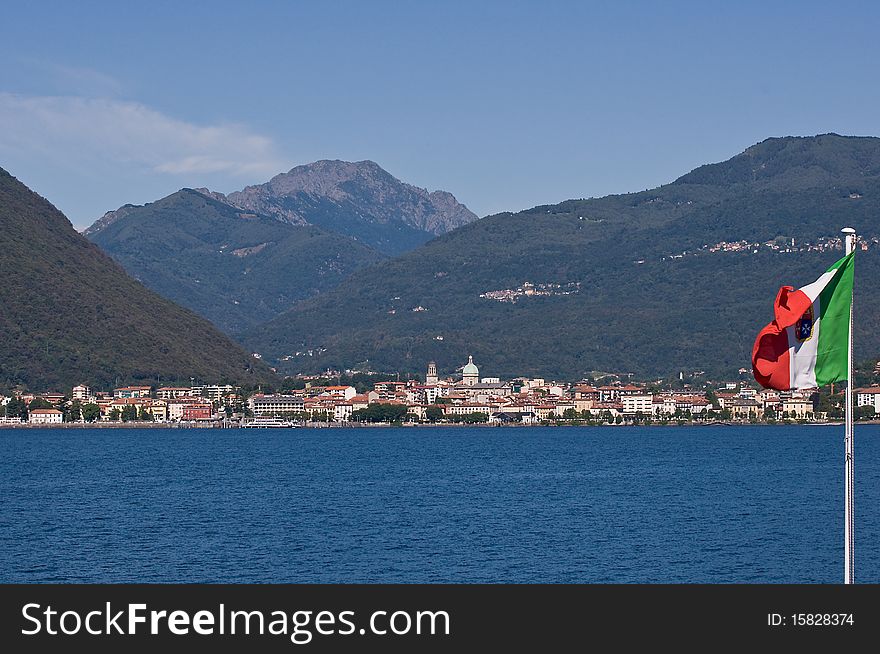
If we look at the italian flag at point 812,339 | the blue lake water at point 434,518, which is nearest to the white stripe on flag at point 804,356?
the italian flag at point 812,339

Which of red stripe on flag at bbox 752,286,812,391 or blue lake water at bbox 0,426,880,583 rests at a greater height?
red stripe on flag at bbox 752,286,812,391

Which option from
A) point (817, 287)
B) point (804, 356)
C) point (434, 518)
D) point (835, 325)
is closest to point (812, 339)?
point (804, 356)

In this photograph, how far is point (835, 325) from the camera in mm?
19984

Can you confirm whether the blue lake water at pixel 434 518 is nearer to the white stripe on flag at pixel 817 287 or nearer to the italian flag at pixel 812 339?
the italian flag at pixel 812 339

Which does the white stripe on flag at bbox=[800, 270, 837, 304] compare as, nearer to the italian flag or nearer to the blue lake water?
the italian flag

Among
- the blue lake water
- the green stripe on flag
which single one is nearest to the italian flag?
the green stripe on flag

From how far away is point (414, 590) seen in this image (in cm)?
1692

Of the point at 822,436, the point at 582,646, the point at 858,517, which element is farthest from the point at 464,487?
the point at 822,436

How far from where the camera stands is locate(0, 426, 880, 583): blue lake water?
150ft

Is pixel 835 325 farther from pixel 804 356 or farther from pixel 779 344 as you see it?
pixel 779 344

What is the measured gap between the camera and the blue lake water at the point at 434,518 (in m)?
45.7

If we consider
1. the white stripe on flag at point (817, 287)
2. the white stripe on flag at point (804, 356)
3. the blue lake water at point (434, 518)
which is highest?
the white stripe on flag at point (817, 287)

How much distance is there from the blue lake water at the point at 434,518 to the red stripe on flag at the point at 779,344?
77.6ft

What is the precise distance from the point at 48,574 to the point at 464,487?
1578 inches
